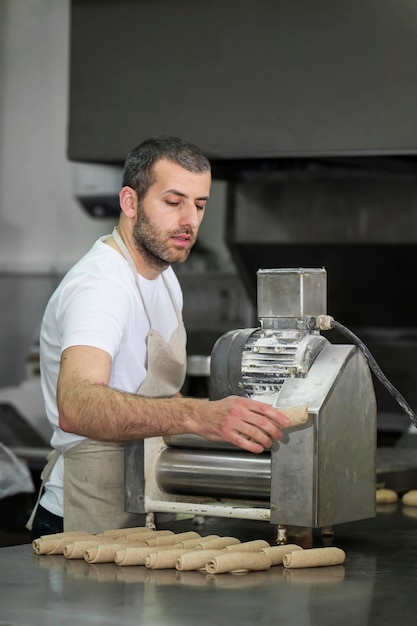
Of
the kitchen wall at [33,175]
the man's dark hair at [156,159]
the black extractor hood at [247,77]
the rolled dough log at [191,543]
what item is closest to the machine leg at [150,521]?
the rolled dough log at [191,543]

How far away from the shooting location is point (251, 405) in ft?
5.70

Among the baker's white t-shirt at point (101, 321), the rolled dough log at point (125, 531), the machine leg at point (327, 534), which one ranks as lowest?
the machine leg at point (327, 534)

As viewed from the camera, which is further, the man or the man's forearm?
the man

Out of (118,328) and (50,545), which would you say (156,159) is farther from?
(50,545)

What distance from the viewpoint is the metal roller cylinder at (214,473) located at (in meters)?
1.86

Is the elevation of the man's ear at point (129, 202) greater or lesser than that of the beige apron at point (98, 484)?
greater

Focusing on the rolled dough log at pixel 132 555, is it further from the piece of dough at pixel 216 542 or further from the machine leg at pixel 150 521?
the machine leg at pixel 150 521

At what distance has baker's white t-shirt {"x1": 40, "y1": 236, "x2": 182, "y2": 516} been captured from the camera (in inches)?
75.8

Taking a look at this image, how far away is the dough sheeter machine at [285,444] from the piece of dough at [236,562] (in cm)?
13

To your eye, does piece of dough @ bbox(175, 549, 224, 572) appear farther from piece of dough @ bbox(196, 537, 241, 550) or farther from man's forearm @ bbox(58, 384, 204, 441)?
man's forearm @ bbox(58, 384, 204, 441)

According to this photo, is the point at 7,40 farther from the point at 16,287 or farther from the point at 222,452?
the point at 222,452

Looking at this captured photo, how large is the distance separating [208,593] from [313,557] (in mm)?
228

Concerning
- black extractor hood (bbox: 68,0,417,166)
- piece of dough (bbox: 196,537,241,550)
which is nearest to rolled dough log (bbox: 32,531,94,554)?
piece of dough (bbox: 196,537,241,550)

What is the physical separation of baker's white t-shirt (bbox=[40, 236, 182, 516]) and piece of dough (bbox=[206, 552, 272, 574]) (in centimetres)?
44
